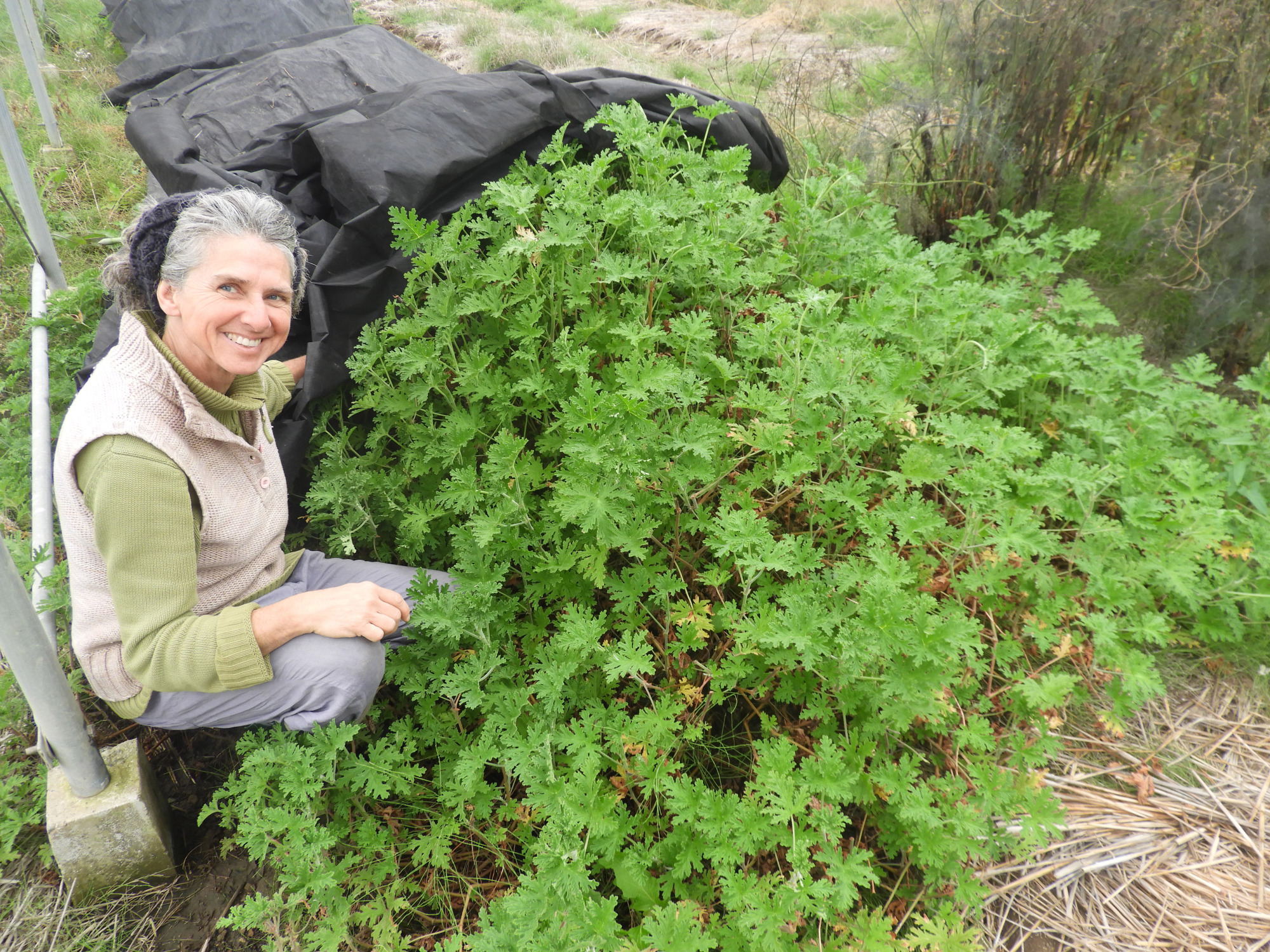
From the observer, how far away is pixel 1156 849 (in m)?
2.26

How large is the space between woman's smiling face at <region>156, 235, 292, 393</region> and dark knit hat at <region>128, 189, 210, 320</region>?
0.06m

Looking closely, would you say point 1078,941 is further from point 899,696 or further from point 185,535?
point 185,535

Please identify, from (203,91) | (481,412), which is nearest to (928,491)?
(481,412)

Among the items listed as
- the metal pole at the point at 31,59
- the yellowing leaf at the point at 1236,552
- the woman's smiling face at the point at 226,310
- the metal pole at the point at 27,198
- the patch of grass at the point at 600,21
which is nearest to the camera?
the woman's smiling face at the point at 226,310

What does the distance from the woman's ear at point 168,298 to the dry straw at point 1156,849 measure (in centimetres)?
308

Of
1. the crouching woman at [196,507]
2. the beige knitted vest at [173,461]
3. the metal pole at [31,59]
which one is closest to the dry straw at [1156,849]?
the crouching woman at [196,507]

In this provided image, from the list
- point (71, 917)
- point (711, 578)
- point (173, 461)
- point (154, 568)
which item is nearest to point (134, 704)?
point (154, 568)

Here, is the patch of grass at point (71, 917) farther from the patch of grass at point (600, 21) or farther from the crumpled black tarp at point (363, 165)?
the patch of grass at point (600, 21)

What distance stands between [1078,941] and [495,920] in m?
1.73

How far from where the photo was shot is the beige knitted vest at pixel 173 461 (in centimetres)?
193

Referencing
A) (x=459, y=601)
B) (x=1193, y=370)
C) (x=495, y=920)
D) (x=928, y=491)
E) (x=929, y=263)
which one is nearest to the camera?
(x=495, y=920)

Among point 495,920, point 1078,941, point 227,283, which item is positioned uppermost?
point 227,283

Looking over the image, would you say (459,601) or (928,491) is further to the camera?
(928,491)

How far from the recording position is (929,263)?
362 cm
